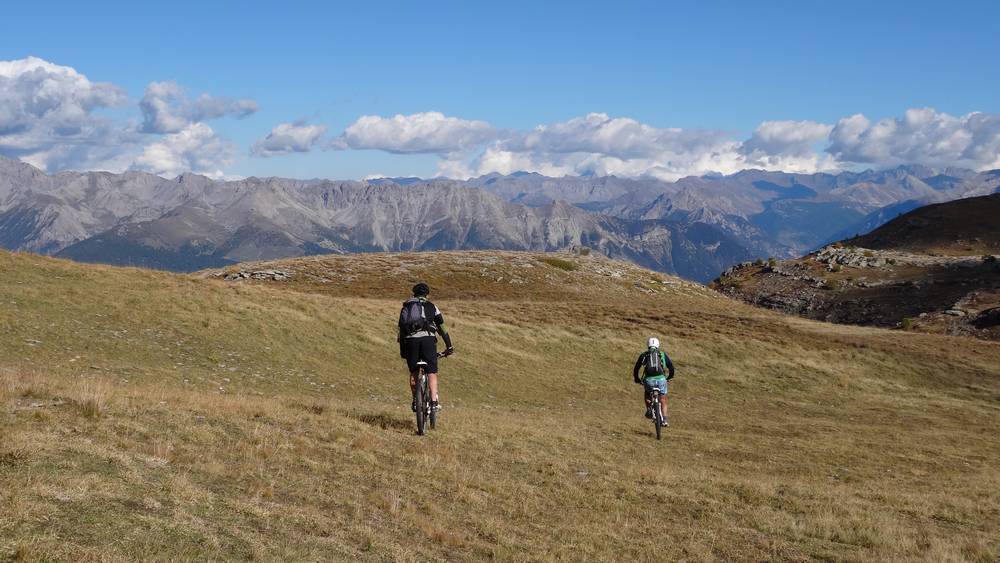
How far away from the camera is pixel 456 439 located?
56.8 feet

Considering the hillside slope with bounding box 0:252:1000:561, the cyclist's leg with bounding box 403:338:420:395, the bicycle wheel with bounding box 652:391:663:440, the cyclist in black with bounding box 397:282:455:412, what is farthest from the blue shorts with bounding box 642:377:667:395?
the cyclist's leg with bounding box 403:338:420:395

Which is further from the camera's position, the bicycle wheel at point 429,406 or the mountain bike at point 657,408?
the mountain bike at point 657,408

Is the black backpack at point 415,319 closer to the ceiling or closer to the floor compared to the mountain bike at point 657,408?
closer to the ceiling

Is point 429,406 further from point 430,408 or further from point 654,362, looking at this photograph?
point 654,362

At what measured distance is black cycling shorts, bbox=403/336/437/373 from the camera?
1716 centimetres

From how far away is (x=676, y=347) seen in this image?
148 ft

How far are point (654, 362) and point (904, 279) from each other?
265ft

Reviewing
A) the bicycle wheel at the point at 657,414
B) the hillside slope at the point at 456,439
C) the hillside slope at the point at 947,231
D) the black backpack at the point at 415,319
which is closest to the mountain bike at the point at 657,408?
the bicycle wheel at the point at 657,414

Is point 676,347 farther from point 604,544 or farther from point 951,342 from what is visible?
point 604,544

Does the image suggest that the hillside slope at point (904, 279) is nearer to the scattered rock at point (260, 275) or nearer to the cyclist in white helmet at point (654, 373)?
the cyclist in white helmet at point (654, 373)

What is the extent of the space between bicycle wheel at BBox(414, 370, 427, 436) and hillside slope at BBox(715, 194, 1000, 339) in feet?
208

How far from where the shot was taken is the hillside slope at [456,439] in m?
9.59

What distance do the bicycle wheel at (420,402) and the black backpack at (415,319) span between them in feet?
3.76

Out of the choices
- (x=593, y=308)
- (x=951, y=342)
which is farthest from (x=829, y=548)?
(x=951, y=342)
